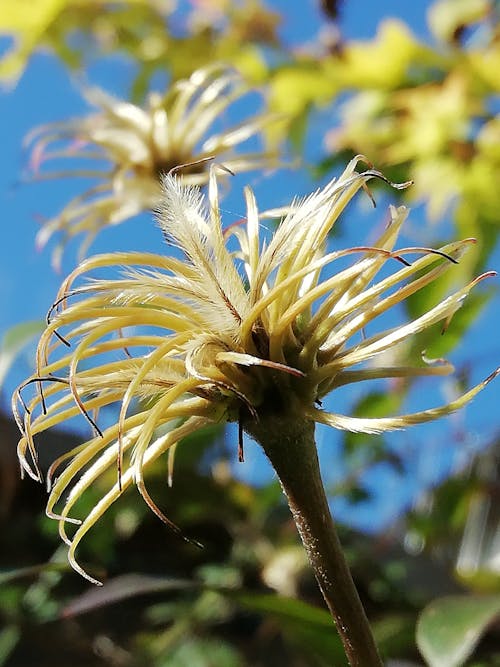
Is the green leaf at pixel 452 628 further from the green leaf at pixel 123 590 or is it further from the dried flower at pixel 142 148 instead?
the dried flower at pixel 142 148

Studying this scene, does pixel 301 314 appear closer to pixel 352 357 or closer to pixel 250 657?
pixel 352 357

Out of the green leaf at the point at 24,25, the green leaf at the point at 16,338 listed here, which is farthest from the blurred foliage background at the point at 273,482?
the green leaf at the point at 16,338

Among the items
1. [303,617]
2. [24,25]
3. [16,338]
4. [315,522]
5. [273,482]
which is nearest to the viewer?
[315,522]

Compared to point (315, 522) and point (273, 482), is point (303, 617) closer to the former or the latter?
point (315, 522)

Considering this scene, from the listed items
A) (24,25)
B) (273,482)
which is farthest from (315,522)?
(24,25)

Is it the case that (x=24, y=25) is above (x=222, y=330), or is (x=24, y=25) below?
above

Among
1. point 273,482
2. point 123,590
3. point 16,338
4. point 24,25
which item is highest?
point 24,25

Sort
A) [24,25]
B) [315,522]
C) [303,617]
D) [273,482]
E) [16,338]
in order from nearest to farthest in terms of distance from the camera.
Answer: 1. [315,522]
2. [303,617]
3. [16,338]
4. [273,482]
5. [24,25]
